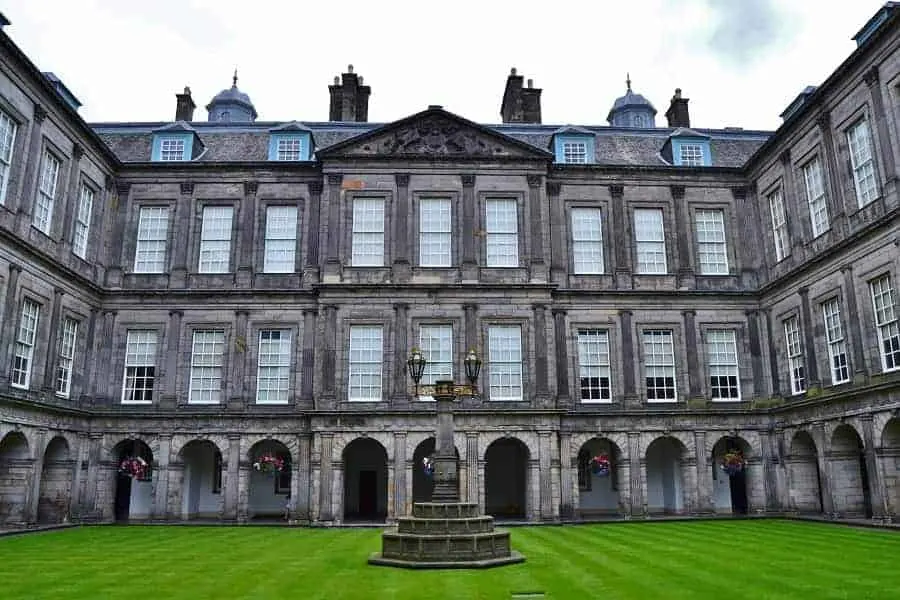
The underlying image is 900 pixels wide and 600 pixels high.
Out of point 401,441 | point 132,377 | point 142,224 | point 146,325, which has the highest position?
point 142,224

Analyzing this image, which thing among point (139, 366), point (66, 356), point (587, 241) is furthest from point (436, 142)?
point (66, 356)

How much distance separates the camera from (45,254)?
23250 millimetres

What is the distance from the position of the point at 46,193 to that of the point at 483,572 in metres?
19.5

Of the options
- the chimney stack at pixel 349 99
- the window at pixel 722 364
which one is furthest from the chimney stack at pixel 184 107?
the window at pixel 722 364

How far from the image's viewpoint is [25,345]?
23.0 meters

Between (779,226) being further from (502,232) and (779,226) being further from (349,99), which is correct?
(349,99)

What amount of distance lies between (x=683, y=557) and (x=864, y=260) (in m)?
12.1

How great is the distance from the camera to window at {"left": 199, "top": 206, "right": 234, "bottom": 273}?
28594 mm

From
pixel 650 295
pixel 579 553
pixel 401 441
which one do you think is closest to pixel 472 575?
pixel 579 553

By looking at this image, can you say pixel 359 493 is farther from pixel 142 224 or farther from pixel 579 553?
pixel 579 553

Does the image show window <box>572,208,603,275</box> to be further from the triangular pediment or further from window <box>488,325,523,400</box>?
window <box>488,325,523,400</box>

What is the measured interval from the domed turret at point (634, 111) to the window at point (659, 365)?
15288 millimetres

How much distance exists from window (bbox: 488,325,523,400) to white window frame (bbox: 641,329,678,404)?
5.05 m

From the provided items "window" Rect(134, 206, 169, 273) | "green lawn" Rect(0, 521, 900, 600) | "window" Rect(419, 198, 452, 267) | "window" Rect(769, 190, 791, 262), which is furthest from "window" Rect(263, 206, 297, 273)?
"window" Rect(769, 190, 791, 262)
